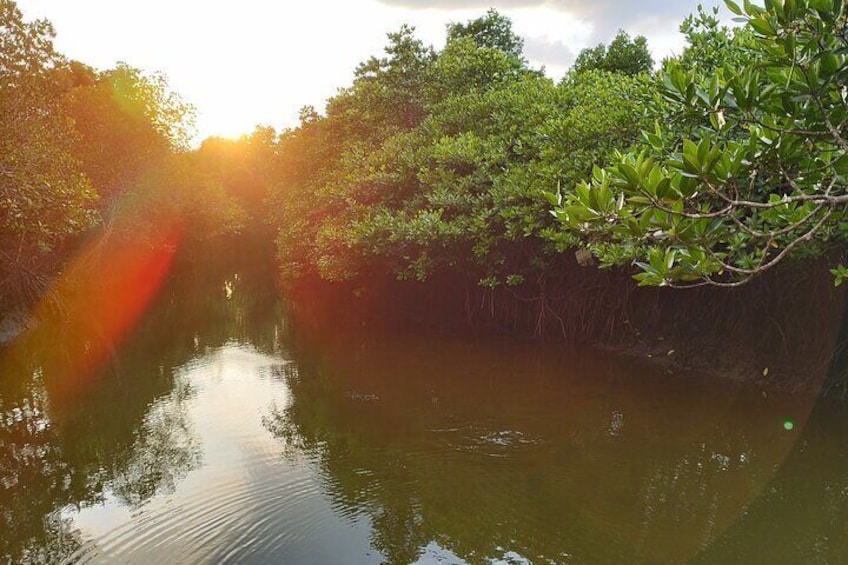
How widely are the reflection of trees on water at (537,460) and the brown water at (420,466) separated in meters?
0.04

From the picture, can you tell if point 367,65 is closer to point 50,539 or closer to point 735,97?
point 50,539

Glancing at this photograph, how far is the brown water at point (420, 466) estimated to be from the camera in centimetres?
644


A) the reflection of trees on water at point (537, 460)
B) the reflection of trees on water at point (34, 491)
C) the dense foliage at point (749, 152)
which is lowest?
the reflection of trees on water at point (34, 491)

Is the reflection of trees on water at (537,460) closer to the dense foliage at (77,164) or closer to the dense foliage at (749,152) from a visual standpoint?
the dense foliage at (749,152)

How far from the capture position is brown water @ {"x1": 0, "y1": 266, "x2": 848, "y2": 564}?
21.1 feet

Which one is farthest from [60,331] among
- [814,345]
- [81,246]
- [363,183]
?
[814,345]

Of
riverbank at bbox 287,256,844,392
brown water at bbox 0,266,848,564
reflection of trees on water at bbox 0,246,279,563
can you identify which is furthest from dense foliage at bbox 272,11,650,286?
reflection of trees on water at bbox 0,246,279,563

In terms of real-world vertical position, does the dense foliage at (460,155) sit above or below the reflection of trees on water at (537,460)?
above

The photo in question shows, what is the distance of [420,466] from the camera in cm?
852

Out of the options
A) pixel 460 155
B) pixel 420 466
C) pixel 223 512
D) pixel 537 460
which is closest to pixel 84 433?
pixel 223 512

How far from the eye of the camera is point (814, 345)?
36.1 ft

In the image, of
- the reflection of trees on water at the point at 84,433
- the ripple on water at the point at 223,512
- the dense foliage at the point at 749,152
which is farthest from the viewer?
the reflection of trees on water at the point at 84,433

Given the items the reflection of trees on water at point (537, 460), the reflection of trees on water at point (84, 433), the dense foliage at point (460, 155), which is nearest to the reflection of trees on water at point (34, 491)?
the reflection of trees on water at point (84, 433)

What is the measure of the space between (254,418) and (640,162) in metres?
9.38
